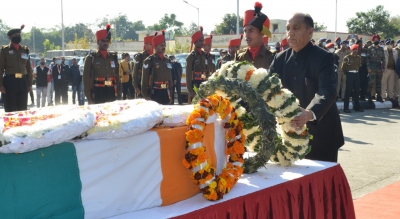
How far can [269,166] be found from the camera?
13.2 feet

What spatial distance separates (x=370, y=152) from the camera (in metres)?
8.34

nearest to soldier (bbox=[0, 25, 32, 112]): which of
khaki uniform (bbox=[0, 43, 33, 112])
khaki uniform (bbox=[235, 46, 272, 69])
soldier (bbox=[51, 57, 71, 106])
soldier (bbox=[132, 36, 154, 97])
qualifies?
khaki uniform (bbox=[0, 43, 33, 112])

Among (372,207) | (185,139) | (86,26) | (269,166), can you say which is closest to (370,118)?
(372,207)

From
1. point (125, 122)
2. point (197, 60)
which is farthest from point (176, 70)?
point (125, 122)

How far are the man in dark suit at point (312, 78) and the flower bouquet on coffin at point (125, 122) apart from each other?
122cm

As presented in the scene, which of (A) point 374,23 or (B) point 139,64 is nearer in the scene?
(B) point 139,64

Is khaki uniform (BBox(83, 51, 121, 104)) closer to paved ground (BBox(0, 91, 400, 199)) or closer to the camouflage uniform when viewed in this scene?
paved ground (BBox(0, 91, 400, 199))

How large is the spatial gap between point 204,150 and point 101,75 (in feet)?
20.1

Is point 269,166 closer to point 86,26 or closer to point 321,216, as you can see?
point 321,216

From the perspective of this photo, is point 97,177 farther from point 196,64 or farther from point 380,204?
point 196,64

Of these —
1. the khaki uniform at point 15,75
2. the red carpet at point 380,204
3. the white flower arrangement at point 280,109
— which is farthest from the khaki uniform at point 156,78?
the white flower arrangement at point 280,109

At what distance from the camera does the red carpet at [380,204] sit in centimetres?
495

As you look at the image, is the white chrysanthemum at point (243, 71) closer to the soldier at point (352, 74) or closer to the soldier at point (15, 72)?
the soldier at point (15, 72)

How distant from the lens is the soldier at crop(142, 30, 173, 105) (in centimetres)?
965
